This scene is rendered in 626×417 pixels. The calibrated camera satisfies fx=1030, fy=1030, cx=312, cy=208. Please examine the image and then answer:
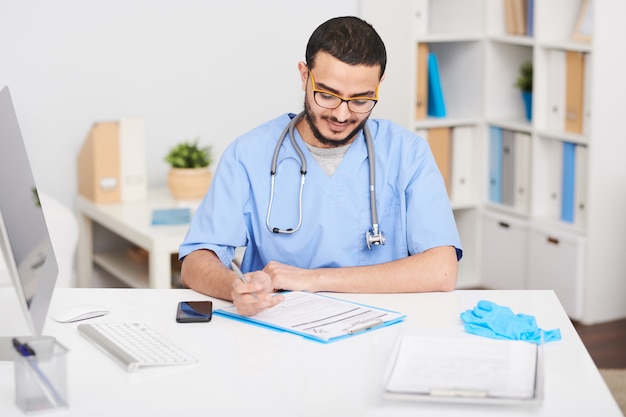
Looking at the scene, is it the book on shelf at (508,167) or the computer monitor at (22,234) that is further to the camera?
the book on shelf at (508,167)

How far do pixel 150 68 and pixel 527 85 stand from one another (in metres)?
1.53

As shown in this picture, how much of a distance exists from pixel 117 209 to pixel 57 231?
1.49ft

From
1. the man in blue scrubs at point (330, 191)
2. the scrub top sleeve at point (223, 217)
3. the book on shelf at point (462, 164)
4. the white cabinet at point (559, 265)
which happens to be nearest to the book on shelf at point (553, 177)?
the white cabinet at point (559, 265)

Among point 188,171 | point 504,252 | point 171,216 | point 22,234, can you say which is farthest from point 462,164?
point 22,234

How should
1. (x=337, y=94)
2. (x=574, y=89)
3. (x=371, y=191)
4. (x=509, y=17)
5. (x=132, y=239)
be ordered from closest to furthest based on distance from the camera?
(x=337, y=94), (x=371, y=191), (x=132, y=239), (x=574, y=89), (x=509, y=17)

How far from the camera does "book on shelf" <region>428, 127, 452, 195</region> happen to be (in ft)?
14.1

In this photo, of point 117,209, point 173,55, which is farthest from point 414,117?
point 117,209

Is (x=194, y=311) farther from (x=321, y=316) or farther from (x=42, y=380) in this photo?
(x=42, y=380)

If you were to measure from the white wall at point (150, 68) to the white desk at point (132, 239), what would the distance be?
17cm

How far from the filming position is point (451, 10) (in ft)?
14.4

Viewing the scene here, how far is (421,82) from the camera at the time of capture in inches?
166

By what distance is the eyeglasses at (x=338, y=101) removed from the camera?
220 centimetres

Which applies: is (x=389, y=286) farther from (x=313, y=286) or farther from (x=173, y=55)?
(x=173, y=55)

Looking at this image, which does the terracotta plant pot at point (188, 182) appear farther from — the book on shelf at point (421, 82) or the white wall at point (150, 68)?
the book on shelf at point (421, 82)
